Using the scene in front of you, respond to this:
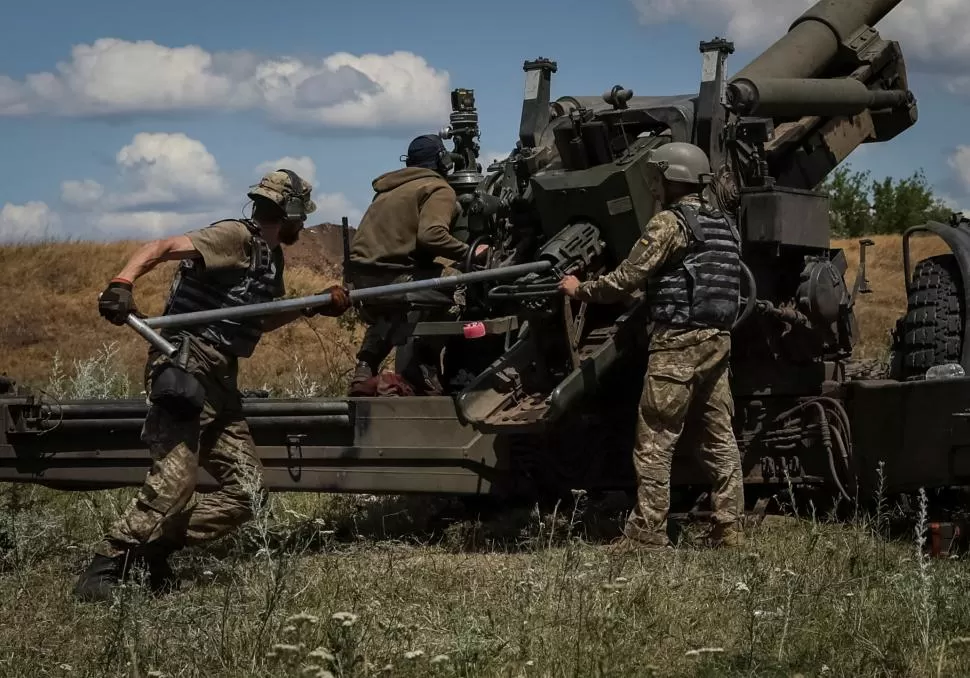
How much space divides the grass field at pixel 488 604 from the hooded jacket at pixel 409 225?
1629mm

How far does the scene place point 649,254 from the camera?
7.33 meters

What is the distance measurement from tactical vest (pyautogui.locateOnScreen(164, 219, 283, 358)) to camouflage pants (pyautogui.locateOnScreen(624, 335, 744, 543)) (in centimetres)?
200

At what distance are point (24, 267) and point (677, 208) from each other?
18397 mm

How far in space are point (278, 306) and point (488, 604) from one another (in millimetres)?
1842

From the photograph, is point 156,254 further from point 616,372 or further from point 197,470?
point 616,372

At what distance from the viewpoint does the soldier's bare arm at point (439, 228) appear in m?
9.20

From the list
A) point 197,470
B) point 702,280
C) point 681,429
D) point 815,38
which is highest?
point 815,38

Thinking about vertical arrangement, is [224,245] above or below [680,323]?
above

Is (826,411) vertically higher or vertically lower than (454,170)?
lower

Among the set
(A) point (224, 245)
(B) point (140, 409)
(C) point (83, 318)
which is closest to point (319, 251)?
(C) point (83, 318)

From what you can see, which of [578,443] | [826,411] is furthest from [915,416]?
[578,443]

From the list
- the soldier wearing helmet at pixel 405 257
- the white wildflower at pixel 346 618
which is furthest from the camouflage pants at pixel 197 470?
the white wildflower at pixel 346 618

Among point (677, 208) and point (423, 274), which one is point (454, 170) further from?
point (677, 208)

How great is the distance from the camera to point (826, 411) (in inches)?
320
